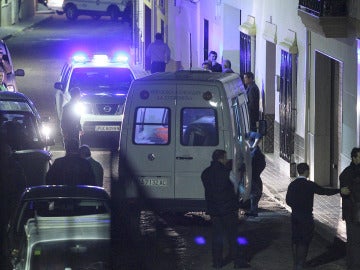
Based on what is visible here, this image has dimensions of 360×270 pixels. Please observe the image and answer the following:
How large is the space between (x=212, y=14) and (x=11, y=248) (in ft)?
68.8

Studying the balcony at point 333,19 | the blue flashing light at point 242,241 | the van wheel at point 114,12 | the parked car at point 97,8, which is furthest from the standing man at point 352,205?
the van wheel at point 114,12

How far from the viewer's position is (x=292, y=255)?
15547mm

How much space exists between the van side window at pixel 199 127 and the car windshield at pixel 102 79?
30.0ft

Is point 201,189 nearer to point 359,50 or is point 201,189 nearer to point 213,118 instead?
point 213,118

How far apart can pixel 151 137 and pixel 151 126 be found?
6.2 inches

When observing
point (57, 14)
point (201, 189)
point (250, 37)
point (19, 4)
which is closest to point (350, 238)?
point (201, 189)

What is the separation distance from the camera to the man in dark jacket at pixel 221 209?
1459 centimetres

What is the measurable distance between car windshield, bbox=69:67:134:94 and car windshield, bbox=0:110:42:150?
5.52 metres

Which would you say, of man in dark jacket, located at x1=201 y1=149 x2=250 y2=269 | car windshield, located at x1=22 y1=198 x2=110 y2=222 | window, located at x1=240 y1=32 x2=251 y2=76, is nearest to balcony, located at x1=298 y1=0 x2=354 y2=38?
man in dark jacket, located at x1=201 y1=149 x2=250 y2=269

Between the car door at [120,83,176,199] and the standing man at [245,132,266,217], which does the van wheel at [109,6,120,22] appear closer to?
the standing man at [245,132,266,217]

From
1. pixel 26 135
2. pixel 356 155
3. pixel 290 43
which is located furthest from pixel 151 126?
pixel 290 43

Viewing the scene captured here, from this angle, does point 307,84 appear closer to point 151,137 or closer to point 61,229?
point 151,137

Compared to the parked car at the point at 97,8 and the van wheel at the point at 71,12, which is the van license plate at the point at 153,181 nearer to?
the parked car at the point at 97,8

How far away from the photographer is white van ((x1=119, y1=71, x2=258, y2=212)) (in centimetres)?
1670
